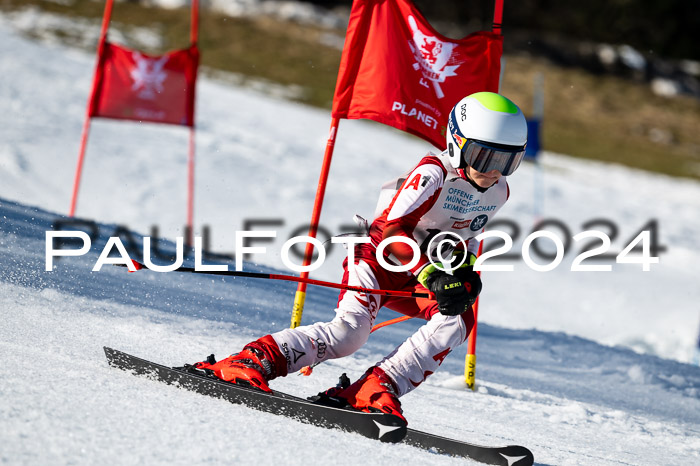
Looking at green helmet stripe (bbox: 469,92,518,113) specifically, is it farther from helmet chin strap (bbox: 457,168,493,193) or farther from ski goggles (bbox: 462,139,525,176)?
helmet chin strap (bbox: 457,168,493,193)

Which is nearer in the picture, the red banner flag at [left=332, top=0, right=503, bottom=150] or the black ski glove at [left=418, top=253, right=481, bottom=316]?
the black ski glove at [left=418, top=253, right=481, bottom=316]

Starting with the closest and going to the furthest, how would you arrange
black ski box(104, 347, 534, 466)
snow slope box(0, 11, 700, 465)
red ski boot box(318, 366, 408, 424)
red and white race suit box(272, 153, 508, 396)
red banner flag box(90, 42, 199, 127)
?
snow slope box(0, 11, 700, 465) → black ski box(104, 347, 534, 466) → red ski boot box(318, 366, 408, 424) → red and white race suit box(272, 153, 508, 396) → red banner flag box(90, 42, 199, 127)

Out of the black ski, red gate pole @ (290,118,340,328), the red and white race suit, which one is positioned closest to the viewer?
the black ski

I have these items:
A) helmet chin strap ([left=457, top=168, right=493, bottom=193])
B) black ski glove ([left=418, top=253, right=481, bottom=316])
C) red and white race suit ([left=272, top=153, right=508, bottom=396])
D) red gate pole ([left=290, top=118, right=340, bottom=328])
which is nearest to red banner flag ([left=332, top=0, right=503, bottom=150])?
red gate pole ([left=290, top=118, right=340, bottom=328])

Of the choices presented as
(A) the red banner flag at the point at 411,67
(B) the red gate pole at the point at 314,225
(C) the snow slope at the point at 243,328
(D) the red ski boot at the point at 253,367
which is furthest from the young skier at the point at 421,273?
(A) the red banner flag at the point at 411,67

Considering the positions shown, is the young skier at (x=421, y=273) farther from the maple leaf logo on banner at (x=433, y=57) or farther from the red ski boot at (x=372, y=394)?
the maple leaf logo on banner at (x=433, y=57)

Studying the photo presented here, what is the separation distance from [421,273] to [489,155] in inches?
24.6

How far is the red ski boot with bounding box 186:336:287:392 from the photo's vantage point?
3160 millimetres

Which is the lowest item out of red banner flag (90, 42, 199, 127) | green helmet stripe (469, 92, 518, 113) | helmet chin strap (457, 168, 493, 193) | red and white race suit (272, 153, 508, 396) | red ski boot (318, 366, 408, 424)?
red ski boot (318, 366, 408, 424)

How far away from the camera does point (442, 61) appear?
4637 millimetres

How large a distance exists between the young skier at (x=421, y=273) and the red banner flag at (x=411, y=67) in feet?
3.33

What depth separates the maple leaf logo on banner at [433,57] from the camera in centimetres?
464

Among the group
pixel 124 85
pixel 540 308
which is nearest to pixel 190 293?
pixel 124 85

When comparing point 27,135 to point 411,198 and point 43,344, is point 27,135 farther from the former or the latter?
point 411,198
